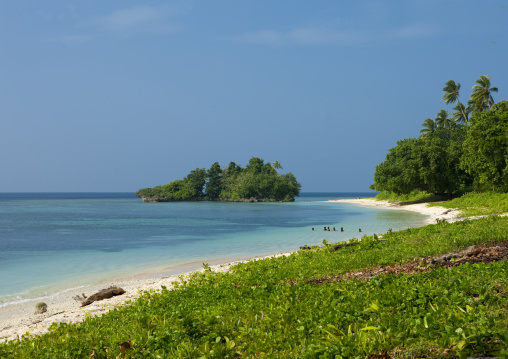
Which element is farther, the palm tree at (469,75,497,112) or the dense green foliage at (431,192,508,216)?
the palm tree at (469,75,497,112)

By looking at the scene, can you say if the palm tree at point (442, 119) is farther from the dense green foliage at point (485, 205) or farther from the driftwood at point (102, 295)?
the driftwood at point (102, 295)

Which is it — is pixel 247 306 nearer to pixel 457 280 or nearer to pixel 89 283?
pixel 457 280

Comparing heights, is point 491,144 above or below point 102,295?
above

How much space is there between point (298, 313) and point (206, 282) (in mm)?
6362

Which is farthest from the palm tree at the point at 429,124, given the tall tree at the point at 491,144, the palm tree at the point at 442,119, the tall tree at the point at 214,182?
the tall tree at the point at 214,182

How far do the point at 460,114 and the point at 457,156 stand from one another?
19.9 metres

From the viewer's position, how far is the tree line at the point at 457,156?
44.1 metres

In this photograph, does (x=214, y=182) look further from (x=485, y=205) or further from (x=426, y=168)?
(x=485, y=205)

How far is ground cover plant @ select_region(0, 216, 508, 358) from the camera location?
481 cm

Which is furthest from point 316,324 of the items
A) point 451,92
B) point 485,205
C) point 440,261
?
point 451,92

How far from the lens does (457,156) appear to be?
206 ft

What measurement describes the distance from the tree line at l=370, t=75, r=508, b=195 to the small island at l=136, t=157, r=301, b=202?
207 ft

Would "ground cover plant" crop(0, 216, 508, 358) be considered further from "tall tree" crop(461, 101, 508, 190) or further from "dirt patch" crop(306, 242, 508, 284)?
"tall tree" crop(461, 101, 508, 190)

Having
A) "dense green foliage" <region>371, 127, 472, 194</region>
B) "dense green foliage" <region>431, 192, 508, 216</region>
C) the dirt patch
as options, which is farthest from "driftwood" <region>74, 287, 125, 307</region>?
"dense green foliage" <region>371, 127, 472, 194</region>
